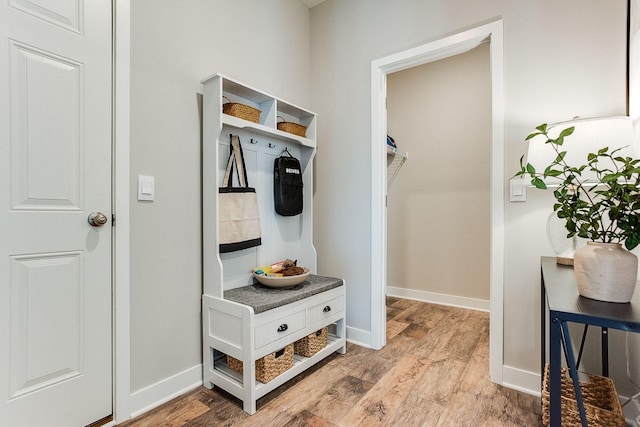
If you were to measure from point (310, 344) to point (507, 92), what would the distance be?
6.04 ft

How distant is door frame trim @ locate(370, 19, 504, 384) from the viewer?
1836 mm

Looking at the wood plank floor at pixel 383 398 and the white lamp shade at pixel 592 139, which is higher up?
the white lamp shade at pixel 592 139

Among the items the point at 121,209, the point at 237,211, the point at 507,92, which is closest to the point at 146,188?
the point at 121,209

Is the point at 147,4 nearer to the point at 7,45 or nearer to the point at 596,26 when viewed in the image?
the point at 7,45

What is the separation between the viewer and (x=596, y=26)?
1597 mm

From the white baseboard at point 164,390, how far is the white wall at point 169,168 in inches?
0.8

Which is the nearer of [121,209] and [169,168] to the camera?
[121,209]

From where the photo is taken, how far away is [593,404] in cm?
141

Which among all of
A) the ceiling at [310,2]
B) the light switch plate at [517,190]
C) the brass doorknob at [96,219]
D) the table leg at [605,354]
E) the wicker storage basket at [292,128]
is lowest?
the table leg at [605,354]

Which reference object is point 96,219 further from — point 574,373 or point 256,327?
point 574,373

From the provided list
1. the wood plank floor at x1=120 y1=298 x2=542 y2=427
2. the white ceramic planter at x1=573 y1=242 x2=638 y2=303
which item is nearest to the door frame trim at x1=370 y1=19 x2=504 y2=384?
the wood plank floor at x1=120 y1=298 x2=542 y2=427

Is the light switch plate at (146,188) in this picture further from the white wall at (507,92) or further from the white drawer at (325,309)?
the white wall at (507,92)

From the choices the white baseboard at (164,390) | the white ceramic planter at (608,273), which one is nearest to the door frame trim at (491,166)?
the white ceramic planter at (608,273)

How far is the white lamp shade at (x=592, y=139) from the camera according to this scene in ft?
4.11
